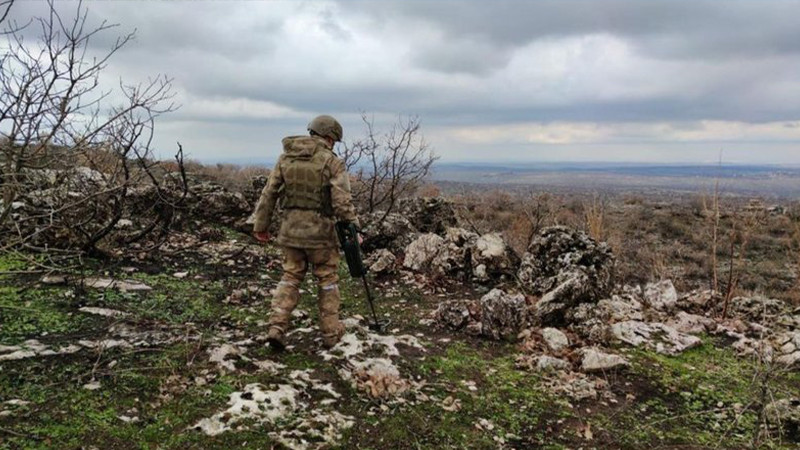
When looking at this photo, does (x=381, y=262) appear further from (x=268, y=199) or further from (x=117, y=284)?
(x=117, y=284)

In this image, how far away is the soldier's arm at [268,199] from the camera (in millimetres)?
5484

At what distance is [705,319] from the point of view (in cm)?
749

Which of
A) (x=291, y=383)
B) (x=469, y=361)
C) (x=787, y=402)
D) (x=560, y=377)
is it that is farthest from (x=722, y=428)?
(x=291, y=383)

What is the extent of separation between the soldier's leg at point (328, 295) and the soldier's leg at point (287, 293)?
0.14 metres

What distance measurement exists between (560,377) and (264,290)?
4058mm

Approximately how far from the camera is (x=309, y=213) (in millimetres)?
5422

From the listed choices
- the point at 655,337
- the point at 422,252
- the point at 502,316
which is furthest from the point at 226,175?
the point at 655,337

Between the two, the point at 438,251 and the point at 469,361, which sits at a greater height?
the point at 438,251

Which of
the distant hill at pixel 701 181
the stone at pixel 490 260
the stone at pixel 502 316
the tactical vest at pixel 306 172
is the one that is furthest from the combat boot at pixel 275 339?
the distant hill at pixel 701 181

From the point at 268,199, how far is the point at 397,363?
7.20 ft

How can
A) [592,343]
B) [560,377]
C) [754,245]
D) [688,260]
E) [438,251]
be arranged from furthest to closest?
[754,245]
[688,260]
[438,251]
[592,343]
[560,377]

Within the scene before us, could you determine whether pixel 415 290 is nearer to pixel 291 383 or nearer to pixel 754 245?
pixel 291 383

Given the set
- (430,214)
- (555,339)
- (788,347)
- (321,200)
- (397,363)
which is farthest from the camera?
(430,214)

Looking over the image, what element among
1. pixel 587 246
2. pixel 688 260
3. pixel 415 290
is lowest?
pixel 688 260
